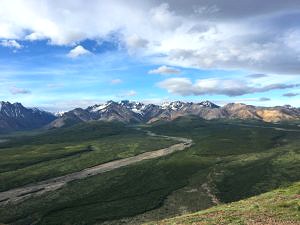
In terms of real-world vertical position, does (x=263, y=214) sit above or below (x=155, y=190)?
above

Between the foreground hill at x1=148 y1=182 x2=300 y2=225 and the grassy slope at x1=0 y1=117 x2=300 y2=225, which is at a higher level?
the foreground hill at x1=148 y1=182 x2=300 y2=225

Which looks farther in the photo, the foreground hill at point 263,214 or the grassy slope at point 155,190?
the grassy slope at point 155,190

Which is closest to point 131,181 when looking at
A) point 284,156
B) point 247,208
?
point 284,156

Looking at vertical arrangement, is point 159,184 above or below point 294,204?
below

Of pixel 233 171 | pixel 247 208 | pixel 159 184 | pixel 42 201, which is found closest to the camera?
pixel 247 208

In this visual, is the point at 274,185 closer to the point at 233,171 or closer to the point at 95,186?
the point at 233,171

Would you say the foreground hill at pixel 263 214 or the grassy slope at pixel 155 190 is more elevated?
the foreground hill at pixel 263 214

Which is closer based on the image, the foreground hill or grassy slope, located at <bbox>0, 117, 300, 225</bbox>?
the foreground hill

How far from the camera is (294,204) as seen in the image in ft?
141

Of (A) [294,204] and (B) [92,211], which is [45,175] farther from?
(A) [294,204]

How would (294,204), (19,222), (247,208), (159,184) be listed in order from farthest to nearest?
1. (159,184)
2. (19,222)
3. (247,208)
4. (294,204)

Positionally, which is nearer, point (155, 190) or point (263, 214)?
point (263, 214)

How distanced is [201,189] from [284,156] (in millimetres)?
69018

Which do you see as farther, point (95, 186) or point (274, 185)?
point (95, 186)
